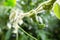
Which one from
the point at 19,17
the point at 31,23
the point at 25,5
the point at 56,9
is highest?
the point at 25,5

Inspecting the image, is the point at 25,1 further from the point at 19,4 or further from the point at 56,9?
the point at 56,9

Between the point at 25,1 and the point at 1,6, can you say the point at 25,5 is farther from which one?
the point at 1,6

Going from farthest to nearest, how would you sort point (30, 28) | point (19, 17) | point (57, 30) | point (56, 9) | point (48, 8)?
point (57, 30), point (30, 28), point (19, 17), point (48, 8), point (56, 9)

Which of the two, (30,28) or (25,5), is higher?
(25,5)

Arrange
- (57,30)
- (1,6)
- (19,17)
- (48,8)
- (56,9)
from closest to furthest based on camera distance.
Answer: (56,9) < (48,8) < (19,17) < (1,6) < (57,30)

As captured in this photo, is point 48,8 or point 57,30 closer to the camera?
point 48,8

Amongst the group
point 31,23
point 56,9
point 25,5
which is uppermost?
point 25,5

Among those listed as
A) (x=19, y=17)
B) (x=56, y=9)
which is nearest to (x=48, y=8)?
(x=56, y=9)

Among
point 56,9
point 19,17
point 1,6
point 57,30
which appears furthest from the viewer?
point 57,30

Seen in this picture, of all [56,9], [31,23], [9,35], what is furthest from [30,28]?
[56,9]
